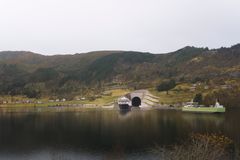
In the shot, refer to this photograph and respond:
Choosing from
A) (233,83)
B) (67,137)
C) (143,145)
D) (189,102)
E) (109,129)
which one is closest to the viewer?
(143,145)

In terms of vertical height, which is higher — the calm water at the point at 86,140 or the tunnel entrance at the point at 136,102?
the tunnel entrance at the point at 136,102

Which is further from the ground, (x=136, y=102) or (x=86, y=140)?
(x=136, y=102)

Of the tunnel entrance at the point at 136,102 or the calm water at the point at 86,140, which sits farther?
the tunnel entrance at the point at 136,102

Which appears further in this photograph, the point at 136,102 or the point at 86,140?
the point at 136,102

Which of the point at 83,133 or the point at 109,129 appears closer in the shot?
the point at 83,133

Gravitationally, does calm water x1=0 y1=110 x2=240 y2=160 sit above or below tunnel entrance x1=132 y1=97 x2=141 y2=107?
below

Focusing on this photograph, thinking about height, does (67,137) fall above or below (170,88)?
below

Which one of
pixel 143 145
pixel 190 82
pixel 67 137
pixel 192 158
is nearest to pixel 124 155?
pixel 143 145

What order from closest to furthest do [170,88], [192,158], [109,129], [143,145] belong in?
[192,158]
[143,145]
[109,129]
[170,88]

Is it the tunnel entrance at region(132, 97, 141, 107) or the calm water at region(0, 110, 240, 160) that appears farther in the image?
the tunnel entrance at region(132, 97, 141, 107)

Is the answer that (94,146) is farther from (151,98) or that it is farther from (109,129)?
(151,98)

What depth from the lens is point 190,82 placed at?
186 meters

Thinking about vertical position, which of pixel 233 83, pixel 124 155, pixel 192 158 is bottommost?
pixel 124 155

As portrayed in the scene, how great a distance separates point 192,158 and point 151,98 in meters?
148
